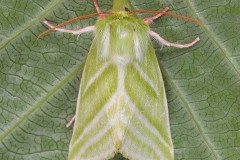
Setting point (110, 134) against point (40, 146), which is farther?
point (40, 146)

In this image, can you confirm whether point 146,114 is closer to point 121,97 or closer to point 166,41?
point 121,97

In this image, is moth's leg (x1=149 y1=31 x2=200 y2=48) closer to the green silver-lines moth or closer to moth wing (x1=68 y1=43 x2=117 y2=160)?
the green silver-lines moth

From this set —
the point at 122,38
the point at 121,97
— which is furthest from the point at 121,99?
the point at 122,38

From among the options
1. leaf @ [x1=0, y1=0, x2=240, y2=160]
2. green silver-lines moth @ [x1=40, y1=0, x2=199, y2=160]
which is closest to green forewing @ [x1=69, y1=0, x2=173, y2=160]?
green silver-lines moth @ [x1=40, y1=0, x2=199, y2=160]

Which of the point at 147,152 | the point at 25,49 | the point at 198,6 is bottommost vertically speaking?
the point at 147,152

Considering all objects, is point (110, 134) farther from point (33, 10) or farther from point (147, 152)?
point (33, 10)

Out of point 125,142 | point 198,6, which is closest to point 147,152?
point 125,142
